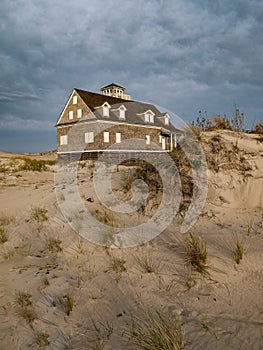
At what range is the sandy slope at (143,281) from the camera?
2.51 m

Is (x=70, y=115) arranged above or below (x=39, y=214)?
above

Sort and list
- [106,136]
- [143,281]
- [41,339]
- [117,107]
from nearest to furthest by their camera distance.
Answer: [41,339] → [143,281] → [106,136] → [117,107]

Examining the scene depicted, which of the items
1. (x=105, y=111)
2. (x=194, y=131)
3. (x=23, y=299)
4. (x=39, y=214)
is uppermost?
(x=105, y=111)

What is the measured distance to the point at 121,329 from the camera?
258 centimetres

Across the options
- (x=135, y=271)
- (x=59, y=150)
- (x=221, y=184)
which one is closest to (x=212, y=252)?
(x=135, y=271)

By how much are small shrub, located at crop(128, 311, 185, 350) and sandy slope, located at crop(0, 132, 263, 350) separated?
0.07 metres

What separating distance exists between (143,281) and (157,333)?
3.35 ft

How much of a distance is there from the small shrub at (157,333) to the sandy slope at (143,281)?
0.07 meters

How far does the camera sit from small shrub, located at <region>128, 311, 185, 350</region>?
7.20 ft

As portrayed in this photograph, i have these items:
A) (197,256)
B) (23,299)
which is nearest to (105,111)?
(197,256)

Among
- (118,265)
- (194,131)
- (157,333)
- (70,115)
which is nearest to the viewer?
(157,333)

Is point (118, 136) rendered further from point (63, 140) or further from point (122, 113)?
point (63, 140)

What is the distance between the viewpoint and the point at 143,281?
328 centimetres

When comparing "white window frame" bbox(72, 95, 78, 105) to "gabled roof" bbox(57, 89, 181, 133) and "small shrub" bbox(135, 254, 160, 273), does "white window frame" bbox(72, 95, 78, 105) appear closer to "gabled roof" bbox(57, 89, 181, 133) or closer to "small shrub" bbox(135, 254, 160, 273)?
"gabled roof" bbox(57, 89, 181, 133)
